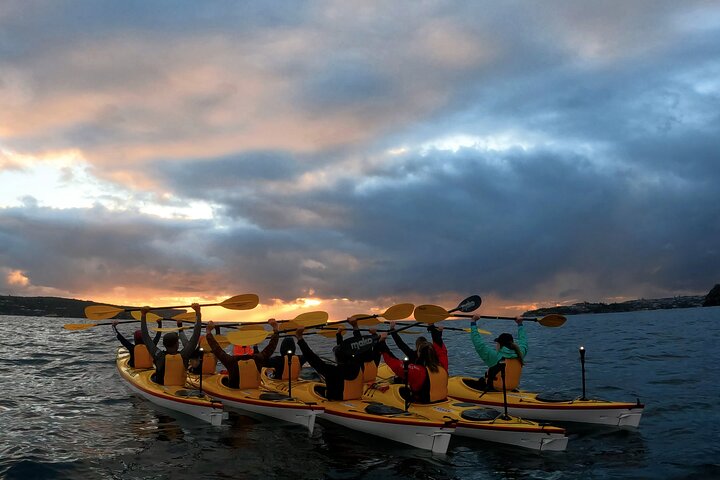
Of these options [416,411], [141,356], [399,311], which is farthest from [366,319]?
[141,356]

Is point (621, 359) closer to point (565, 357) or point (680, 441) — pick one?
point (565, 357)

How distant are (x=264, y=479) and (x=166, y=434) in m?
3.78

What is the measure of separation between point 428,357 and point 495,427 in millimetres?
1985

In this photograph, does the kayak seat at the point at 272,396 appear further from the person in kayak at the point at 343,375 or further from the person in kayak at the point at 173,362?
the person in kayak at the point at 173,362

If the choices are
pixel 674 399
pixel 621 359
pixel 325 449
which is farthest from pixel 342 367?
pixel 621 359

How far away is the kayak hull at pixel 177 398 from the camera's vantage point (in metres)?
11.6

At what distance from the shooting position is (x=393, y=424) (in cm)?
984

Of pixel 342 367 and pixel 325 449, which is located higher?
pixel 342 367

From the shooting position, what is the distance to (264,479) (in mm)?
8508

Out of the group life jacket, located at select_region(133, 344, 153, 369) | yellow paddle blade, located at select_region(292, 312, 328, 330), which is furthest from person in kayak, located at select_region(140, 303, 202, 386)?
life jacket, located at select_region(133, 344, 153, 369)

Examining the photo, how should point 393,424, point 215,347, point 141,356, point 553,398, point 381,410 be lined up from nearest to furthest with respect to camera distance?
point 393,424, point 381,410, point 553,398, point 215,347, point 141,356

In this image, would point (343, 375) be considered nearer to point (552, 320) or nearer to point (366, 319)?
point (366, 319)

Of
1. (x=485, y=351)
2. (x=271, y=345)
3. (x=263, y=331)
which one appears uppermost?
(x=263, y=331)

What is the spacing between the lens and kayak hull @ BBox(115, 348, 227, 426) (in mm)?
11633
